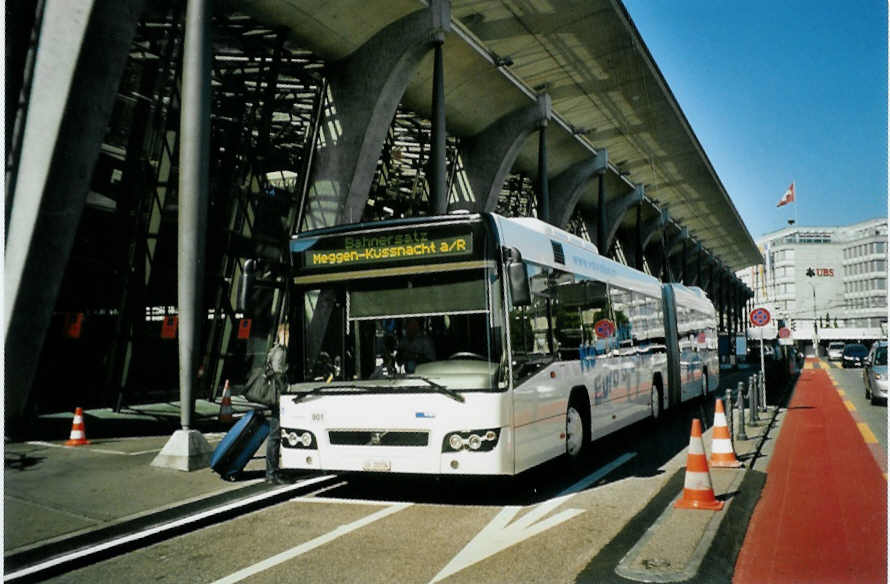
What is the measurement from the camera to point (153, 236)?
19.3m

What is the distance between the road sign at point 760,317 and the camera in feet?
56.9

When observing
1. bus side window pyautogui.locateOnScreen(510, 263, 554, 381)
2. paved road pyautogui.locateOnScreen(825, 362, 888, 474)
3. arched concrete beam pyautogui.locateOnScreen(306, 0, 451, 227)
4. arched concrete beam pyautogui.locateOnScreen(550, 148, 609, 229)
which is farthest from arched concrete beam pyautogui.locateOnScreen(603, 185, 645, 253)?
bus side window pyautogui.locateOnScreen(510, 263, 554, 381)

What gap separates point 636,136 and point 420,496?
2937 cm

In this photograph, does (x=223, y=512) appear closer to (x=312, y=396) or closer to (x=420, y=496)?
(x=312, y=396)

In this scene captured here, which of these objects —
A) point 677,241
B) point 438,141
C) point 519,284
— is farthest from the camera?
point 677,241

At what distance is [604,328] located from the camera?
34.1ft

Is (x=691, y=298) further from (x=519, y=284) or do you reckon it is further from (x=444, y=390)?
(x=444, y=390)

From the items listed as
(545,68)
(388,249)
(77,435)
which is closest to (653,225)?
(545,68)

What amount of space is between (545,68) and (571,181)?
10.4 m

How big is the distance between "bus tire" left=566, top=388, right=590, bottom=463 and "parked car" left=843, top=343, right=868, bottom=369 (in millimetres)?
38115

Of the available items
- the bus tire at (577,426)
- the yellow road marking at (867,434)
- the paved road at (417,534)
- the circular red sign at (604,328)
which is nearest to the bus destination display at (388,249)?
the paved road at (417,534)

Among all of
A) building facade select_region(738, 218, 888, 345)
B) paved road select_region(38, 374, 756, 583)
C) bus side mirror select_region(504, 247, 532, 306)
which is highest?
building facade select_region(738, 218, 888, 345)

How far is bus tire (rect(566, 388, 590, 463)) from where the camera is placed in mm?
8914

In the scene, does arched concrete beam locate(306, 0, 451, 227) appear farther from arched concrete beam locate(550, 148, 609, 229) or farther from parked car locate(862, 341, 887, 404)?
arched concrete beam locate(550, 148, 609, 229)
